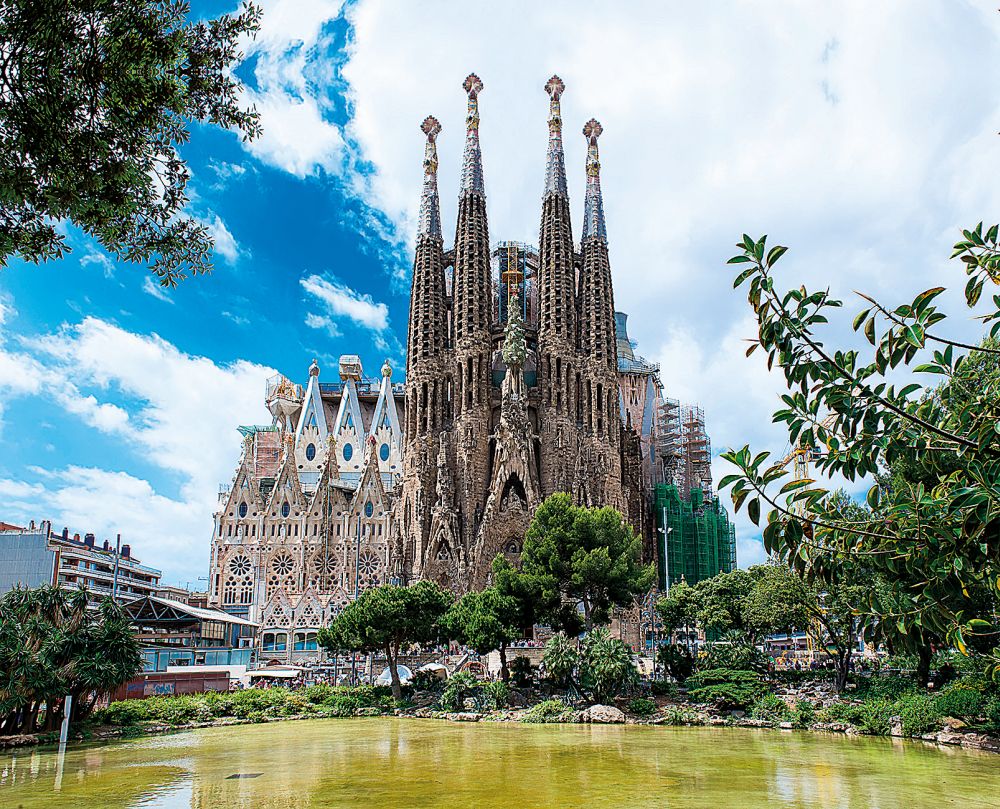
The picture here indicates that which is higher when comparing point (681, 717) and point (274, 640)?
point (274, 640)

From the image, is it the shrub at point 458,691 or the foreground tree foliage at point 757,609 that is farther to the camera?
the shrub at point 458,691

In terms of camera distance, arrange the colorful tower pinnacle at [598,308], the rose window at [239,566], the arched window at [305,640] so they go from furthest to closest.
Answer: the rose window at [239,566] → the colorful tower pinnacle at [598,308] → the arched window at [305,640]

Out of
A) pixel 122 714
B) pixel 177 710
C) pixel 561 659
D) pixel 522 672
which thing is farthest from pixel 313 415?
pixel 122 714

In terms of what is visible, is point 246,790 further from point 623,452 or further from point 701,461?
point 701,461

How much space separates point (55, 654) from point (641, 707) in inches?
908

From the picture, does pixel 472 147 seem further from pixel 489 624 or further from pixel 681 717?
pixel 681 717

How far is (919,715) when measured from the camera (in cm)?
2920

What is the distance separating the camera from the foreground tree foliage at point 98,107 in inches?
368

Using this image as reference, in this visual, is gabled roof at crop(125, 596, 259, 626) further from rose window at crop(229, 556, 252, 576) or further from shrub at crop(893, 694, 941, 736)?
shrub at crop(893, 694, 941, 736)

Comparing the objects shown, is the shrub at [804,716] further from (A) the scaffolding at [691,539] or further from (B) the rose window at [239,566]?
(B) the rose window at [239,566]

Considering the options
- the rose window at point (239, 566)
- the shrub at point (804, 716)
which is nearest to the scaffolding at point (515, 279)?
the rose window at point (239, 566)

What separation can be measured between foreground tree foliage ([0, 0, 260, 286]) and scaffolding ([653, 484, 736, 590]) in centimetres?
6884

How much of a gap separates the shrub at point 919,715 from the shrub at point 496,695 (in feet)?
55.1

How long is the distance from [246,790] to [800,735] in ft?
66.5
